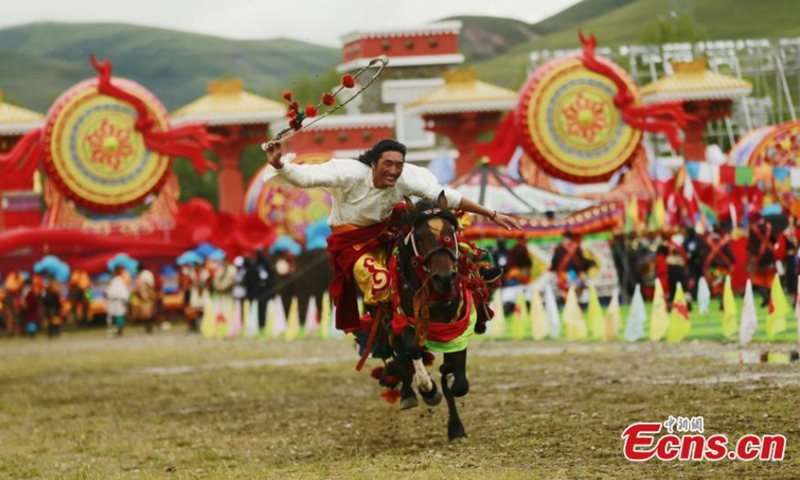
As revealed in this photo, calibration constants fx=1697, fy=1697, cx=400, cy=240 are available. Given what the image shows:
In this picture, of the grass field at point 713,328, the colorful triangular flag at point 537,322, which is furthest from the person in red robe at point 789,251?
the colorful triangular flag at point 537,322

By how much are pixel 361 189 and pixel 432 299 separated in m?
0.91

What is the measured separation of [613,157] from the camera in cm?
3431

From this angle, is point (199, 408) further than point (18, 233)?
No

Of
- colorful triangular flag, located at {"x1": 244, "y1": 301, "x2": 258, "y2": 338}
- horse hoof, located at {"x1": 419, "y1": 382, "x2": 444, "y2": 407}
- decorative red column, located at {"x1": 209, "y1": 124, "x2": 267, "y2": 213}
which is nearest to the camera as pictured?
horse hoof, located at {"x1": 419, "y1": 382, "x2": 444, "y2": 407}

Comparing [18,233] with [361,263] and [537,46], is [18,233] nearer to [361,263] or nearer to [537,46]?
[361,263]

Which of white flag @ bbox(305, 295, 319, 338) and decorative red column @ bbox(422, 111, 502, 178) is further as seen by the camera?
decorative red column @ bbox(422, 111, 502, 178)

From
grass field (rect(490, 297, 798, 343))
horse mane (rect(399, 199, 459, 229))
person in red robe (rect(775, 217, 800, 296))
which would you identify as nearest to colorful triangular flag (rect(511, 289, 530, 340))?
grass field (rect(490, 297, 798, 343))

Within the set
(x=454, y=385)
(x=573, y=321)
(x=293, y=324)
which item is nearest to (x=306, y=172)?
(x=454, y=385)

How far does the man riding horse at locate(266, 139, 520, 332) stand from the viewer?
34.8 ft

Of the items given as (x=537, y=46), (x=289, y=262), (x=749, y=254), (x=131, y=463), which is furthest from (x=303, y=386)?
(x=537, y=46)

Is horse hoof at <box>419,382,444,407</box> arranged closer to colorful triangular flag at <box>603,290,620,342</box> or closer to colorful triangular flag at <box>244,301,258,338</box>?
colorful triangular flag at <box>603,290,620,342</box>

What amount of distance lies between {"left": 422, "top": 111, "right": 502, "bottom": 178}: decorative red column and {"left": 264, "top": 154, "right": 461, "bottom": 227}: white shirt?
2806cm

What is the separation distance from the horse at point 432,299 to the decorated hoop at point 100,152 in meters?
27.0

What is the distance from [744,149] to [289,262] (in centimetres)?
1067
